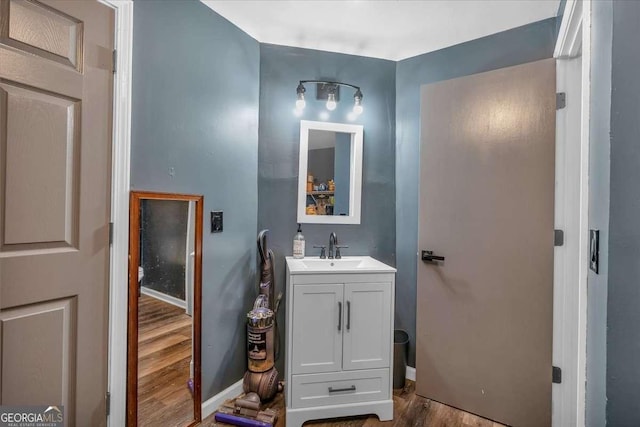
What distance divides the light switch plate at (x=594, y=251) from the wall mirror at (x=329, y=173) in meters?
1.43

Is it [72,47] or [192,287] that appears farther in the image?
[192,287]

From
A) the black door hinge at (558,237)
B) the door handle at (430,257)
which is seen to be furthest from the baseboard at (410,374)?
the black door hinge at (558,237)

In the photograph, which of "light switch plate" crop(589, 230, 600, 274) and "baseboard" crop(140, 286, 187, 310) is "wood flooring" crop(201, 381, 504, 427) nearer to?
"baseboard" crop(140, 286, 187, 310)

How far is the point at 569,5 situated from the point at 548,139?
61 centimetres

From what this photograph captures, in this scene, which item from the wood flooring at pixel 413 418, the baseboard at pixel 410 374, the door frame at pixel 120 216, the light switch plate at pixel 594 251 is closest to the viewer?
the light switch plate at pixel 594 251

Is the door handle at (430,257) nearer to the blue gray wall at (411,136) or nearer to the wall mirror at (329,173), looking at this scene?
the blue gray wall at (411,136)

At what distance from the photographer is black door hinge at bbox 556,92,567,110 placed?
5.27 feet

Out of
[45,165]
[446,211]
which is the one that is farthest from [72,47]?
[446,211]

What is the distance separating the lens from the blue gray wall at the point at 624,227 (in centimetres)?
75

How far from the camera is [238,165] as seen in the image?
1.97 metres

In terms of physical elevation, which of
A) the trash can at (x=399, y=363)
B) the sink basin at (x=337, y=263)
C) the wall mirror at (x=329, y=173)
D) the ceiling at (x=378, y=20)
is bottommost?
the trash can at (x=399, y=363)

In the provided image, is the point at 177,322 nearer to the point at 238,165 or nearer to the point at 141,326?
the point at 141,326

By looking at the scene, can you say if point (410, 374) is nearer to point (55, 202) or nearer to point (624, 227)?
point (624, 227)

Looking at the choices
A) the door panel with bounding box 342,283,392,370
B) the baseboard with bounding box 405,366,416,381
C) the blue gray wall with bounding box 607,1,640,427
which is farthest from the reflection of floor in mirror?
the blue gray wall with bounding box 607,1,640,427
